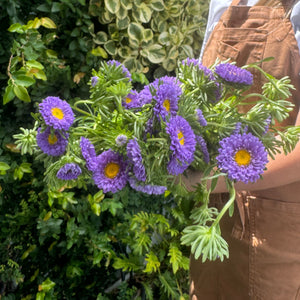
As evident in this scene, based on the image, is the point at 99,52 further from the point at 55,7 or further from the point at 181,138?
the point at 181,138

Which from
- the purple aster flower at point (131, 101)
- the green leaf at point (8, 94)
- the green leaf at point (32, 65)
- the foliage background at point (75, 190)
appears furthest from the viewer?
the foliage background at point (75, 190)

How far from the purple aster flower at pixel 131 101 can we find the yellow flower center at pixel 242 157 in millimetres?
186

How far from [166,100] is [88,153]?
0.14 metres

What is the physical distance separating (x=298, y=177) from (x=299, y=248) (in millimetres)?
174

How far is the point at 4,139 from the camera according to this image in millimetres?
1171


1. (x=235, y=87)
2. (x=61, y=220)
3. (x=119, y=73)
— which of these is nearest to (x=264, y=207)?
(x=235, y=87)

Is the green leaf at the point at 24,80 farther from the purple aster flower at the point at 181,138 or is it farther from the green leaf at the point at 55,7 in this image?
the purple aster flower at the point at 181,138

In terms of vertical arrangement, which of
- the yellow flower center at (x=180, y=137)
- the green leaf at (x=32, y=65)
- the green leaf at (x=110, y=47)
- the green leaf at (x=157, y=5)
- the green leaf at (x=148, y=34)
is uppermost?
the yellow flower center at (x=180, y=137)

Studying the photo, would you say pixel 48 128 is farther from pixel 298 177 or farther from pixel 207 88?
pixel 298 177

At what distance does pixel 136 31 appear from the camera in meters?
1.36

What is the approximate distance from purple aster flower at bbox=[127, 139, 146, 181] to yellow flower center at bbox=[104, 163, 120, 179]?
0.04m

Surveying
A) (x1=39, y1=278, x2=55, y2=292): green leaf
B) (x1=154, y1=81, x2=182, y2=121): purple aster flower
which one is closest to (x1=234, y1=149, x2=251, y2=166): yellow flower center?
(x1=154, y1=81, x2=182, y2=121): purple aster flower

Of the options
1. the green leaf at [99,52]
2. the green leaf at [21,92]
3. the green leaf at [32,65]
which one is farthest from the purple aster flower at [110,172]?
the green leaf at [99,52]

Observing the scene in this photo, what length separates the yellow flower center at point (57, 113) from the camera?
52 centimetres
